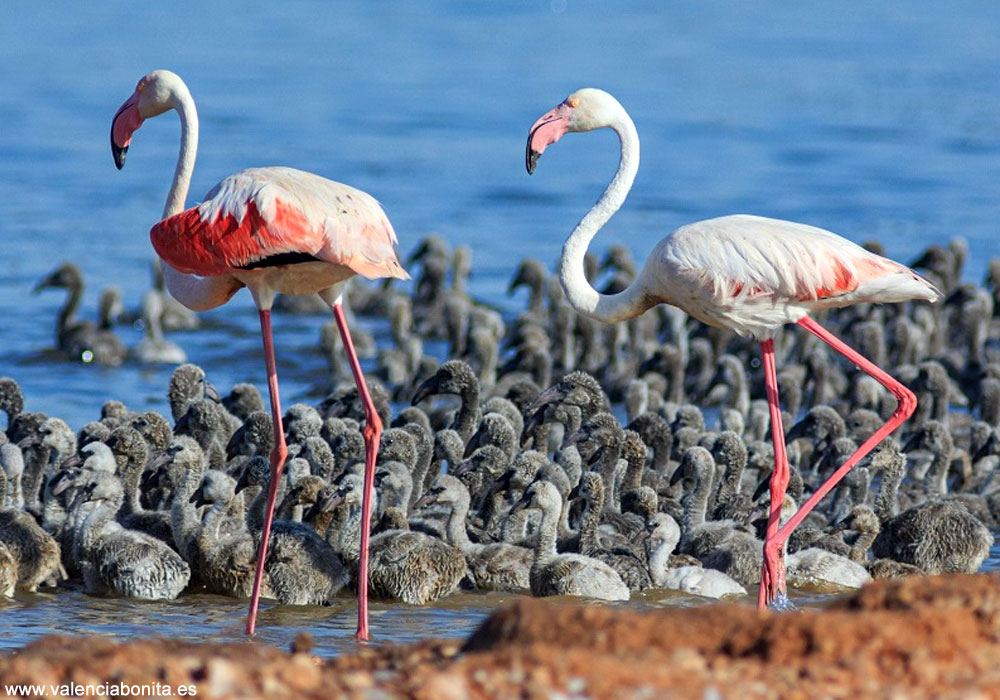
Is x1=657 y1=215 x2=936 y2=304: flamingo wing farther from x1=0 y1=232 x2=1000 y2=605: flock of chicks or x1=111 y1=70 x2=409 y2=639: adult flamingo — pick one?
x1=0 y1=232 x2=1000 y2=605: flock of chicks

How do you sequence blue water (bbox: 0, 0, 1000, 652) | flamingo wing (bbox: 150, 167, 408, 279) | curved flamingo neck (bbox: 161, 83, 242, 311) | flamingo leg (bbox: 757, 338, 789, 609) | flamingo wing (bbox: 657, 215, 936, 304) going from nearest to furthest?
1. flamingo wing (bbox: 150, 167, 408, 279)
2. flamingo wing (bbox: 657, 215, 936, 304)
3. flamingo leg (bbox: 757, 338, 789, 609)
4. curved flamingo neck (bbox: 161, 83, 242, 311)
5. blue water (bbox: 0, 0, 1000, 652)

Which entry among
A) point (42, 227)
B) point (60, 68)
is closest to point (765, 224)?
point (42, 227)

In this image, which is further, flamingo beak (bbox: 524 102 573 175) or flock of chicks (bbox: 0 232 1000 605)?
flamingo beak (bbox: 524 102 573 175)

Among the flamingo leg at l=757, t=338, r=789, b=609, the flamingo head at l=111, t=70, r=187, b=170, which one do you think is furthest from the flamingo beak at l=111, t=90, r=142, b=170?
the flamingo leg at l=757, t=338, r=789, b=609

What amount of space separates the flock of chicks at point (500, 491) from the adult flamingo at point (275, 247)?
64 cm

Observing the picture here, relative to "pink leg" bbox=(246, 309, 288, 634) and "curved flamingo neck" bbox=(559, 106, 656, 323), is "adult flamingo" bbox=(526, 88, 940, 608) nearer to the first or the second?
"curved flamingo neck" bbox=(559, 106, 656, 323)

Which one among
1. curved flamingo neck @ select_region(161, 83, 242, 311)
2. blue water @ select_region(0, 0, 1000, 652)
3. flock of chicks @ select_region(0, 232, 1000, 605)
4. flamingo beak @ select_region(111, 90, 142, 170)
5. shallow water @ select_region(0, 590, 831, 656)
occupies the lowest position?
shallow water @ select_region(0, 590, 831, 656)

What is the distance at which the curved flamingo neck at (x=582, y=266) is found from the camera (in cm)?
859

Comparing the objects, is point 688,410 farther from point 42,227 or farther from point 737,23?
point 737,23

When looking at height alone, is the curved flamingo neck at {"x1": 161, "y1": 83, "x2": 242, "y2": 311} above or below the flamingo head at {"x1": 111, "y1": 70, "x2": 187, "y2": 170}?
below

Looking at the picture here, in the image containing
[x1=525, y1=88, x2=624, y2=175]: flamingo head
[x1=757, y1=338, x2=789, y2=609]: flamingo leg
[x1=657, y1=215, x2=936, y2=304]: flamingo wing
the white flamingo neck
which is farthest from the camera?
[x1=525, y1=88, x2=624, y2=175]: flamingo head

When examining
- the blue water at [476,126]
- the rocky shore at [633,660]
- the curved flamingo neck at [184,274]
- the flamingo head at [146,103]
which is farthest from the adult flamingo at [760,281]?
the blue water at [476,126]

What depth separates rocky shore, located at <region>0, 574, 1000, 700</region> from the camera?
175 inches

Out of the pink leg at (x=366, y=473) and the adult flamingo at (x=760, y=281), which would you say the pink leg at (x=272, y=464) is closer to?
the pink leg at (x=366, y=473)
